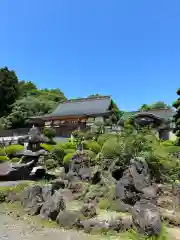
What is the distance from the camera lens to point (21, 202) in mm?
9055

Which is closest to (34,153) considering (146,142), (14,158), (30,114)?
(14,158)

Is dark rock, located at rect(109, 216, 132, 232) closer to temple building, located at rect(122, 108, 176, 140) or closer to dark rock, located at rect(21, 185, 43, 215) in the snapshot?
dark rock, located at rect(21, 185, 43, 215)

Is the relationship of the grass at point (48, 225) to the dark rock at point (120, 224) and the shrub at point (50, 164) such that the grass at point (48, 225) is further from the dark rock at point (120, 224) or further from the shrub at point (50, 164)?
the shrub at point (50, 164)

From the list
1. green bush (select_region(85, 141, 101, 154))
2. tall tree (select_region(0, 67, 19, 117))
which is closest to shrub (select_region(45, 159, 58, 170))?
green bush (select_region(85, 141, 101, 154))

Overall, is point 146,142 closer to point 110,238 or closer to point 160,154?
point 160,154

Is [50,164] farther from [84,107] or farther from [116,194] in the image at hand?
[84,107]

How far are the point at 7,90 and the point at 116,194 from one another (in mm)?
34592

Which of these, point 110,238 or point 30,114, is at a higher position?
point 30,114

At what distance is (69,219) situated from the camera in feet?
22.5

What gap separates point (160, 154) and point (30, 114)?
1076 inches

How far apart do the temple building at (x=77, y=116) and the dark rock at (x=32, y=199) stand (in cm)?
1891

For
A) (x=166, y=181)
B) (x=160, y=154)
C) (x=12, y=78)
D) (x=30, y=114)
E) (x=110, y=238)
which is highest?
(x=12, y=78)

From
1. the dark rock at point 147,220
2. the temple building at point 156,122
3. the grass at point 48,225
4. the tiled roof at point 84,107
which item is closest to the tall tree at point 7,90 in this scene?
the tiled roof at point 84,107

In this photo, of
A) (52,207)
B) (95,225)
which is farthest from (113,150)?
(95,225)
